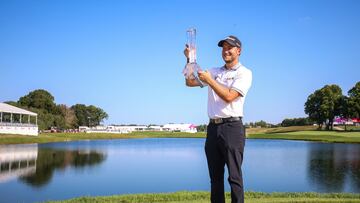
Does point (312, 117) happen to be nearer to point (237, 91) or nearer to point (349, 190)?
point (349, 190)

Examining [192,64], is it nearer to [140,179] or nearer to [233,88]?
[233,88]

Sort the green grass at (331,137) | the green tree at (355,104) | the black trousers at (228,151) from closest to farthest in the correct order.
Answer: the black trousers at (228,151) < the green grass at (331,137) < the green tree at (355,104)

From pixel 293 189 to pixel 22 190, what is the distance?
13224mm

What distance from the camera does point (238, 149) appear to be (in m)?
5.11

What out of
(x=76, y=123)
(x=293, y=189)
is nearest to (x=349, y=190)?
(x=293, y=189)

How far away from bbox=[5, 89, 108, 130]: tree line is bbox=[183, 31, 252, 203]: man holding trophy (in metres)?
92.7

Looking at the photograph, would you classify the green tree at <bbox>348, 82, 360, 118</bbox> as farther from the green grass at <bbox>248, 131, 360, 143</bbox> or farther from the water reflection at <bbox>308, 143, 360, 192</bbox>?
the water reflection at <bbox>308, 143, 360, 192</bbox>

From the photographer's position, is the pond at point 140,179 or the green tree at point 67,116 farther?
the green tree at point 67,116

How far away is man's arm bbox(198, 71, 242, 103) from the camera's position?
4894 mm

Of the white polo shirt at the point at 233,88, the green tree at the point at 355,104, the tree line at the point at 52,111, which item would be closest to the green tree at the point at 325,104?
the green tree at the point at 355,104

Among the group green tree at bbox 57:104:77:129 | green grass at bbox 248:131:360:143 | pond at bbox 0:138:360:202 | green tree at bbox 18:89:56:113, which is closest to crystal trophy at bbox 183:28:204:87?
pond at bbox 0:138:360:202

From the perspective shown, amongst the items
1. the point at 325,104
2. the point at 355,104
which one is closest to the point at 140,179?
the point at 355,104

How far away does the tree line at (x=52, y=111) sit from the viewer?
100375mm

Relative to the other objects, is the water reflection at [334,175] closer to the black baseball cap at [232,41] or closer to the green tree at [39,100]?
the black baseball cap at [232,41]
